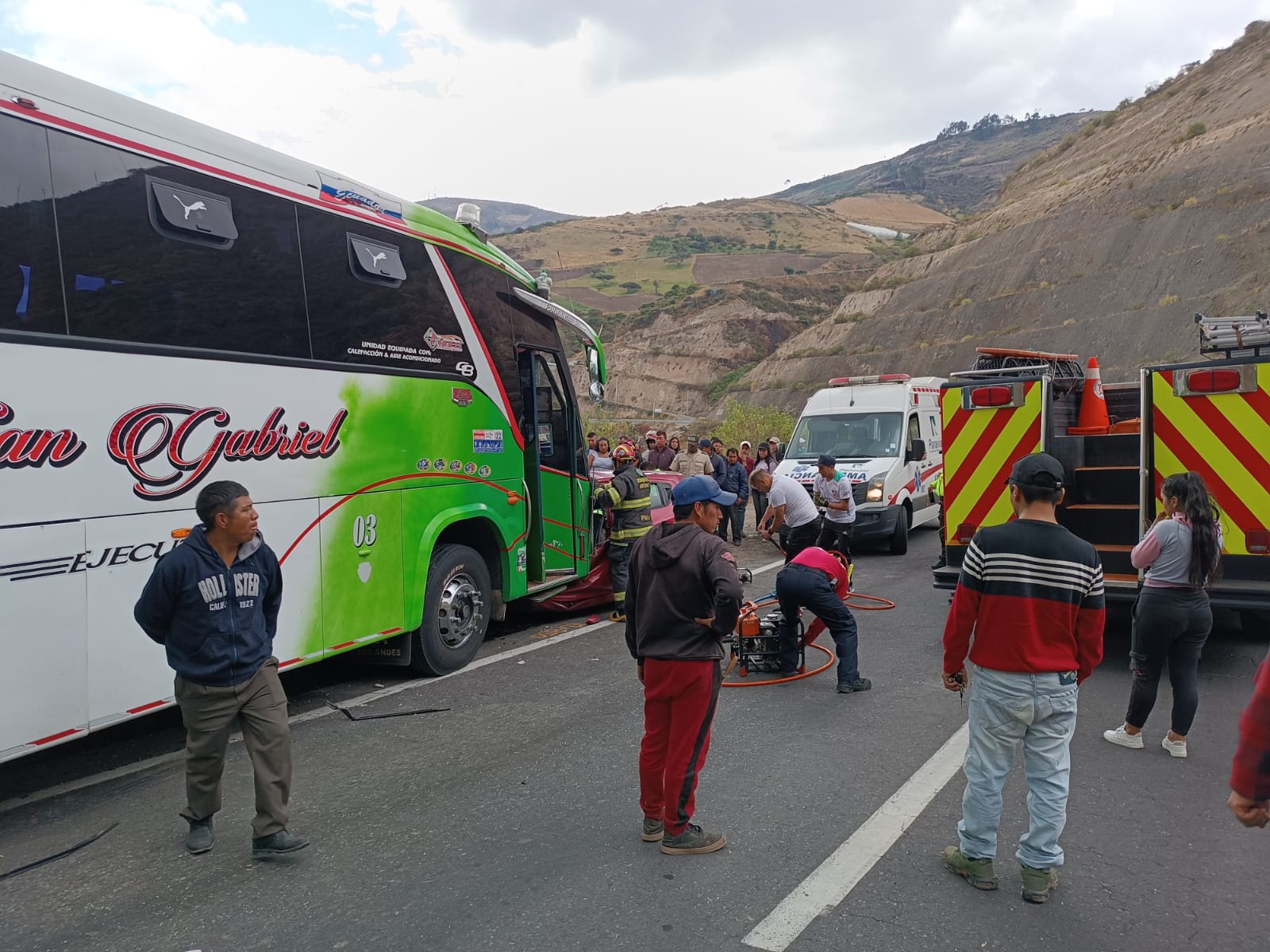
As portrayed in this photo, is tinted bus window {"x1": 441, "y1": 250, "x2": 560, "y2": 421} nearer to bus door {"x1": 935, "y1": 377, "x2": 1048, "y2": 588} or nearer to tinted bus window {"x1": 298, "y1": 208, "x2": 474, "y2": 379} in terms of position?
tinted bus window {"x1": 298, "y1": 208, "x2": 474, "y2": 379}

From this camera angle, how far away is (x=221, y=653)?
13.2ft

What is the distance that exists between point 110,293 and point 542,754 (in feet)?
11.6

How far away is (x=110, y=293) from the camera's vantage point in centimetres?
473

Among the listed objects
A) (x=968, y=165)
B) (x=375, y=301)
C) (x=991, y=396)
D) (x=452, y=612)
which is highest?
(x=968, y=165)

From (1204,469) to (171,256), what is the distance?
24.9 feet

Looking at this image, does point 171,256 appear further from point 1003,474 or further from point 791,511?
point 1003,474

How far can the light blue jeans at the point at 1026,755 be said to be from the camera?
3.59 m

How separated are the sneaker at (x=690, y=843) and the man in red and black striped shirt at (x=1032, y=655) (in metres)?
1.10

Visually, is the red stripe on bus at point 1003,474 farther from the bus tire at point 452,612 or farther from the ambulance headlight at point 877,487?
the ambulance headlight at point 877,487

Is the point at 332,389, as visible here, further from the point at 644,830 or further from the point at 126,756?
the point at 644,830

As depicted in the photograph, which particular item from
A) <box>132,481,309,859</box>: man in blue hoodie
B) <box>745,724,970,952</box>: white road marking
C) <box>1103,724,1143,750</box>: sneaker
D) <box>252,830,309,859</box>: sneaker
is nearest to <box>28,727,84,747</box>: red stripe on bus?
<box>132,481,309,859</box>: man in blue hoodie

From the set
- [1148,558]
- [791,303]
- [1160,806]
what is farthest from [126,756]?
[791,303]

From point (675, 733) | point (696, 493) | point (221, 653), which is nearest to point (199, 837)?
point (221, 653)

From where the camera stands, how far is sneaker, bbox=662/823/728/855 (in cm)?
405
